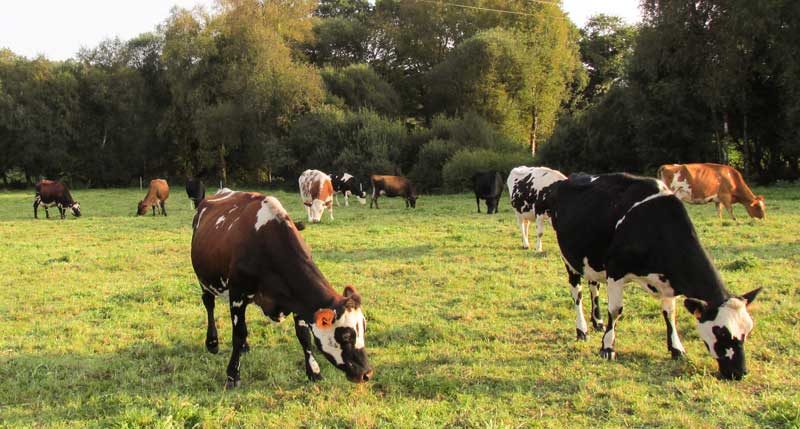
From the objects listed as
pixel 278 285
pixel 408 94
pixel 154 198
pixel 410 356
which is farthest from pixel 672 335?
pixel 408 94

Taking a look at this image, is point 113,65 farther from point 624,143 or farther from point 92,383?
point 92,383

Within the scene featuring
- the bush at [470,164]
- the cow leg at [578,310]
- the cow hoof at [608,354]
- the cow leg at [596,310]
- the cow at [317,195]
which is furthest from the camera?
the bush at [470,164]

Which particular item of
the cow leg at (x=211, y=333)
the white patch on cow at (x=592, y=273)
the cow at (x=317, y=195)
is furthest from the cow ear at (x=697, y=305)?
the cow at (x=317, y=195)

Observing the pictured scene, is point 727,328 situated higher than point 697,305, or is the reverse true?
point 697,305

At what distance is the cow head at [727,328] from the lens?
5312 mm

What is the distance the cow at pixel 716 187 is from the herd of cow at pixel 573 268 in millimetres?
11884

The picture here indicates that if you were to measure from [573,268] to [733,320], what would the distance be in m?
2.01

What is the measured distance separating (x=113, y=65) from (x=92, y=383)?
55.9 meters

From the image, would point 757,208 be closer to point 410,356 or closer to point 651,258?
point 651,258

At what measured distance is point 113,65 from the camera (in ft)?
178

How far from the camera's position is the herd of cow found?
5270 mm

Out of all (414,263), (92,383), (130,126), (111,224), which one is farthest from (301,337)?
(130,126)

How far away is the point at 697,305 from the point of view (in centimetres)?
538

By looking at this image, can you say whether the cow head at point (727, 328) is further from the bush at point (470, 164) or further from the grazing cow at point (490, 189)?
the bush at point (470, 164)
